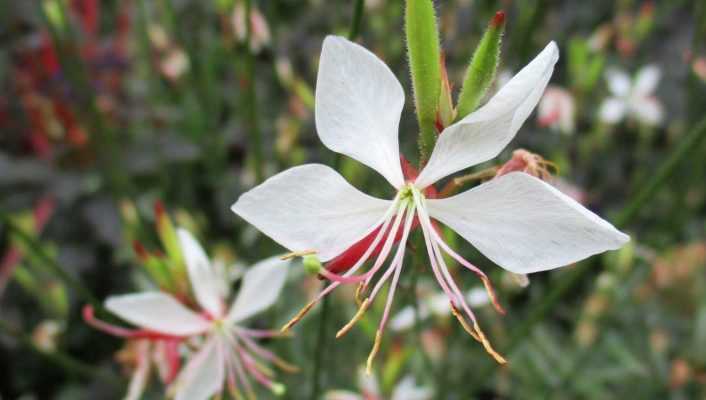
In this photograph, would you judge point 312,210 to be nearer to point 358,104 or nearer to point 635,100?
point 358,104

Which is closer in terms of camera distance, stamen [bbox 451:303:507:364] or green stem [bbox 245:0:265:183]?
stamen [bbox 451:303:507:364]

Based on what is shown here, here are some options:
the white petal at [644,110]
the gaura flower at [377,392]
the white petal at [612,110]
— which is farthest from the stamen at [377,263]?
the white petal at [644,110]

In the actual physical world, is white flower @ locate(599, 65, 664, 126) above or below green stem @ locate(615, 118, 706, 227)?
below

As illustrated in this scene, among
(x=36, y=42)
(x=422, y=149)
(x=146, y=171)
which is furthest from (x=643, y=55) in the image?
(x=422, y=149)

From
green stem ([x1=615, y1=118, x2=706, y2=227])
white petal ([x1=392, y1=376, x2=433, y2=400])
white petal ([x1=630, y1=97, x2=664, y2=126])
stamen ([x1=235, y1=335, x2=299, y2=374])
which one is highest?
green stem ([x1=615, y1=118, x2=706, y2=227])

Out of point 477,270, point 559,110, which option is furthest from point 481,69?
point 559,110

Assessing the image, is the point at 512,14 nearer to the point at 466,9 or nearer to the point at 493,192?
the point at 466,9

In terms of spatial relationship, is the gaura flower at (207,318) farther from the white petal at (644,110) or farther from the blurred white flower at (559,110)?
the white petal at (644,110)

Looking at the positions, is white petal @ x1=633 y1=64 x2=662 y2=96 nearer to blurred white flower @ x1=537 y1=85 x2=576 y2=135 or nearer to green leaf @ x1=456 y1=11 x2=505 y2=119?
blurred white flower @ x1=537 y1=85 x2=576 y2=135

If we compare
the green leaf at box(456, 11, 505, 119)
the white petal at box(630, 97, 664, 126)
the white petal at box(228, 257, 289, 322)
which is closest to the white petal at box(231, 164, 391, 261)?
the green leaf at box(456, 11, 505, 119)
